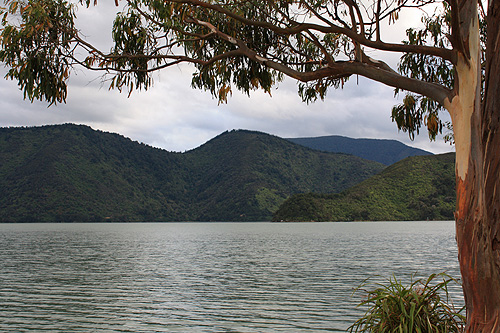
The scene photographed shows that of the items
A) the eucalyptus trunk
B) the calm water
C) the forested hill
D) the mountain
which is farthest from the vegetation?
the forested hill

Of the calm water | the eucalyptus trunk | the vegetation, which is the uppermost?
the eucalyptus trunk

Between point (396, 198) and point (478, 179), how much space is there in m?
136

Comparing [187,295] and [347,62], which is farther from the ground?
[347,62]

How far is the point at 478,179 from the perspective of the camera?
6613mm

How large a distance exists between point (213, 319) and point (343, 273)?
48.6 feet

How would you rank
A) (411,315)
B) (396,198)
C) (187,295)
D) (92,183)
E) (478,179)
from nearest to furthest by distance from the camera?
(478,179) < (411,315) < (187,295) < (396,198) < (92,183)

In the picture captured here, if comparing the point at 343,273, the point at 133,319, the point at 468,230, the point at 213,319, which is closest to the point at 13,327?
the point at 133,319

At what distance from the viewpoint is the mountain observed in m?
134

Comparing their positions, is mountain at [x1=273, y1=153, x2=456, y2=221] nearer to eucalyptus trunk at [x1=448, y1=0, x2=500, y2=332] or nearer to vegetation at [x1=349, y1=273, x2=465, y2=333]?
vegetation at [x1=349, y1=273, x2=465, y2=333]

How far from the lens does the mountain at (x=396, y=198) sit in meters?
134

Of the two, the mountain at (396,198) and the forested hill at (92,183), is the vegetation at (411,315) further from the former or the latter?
the forested hill at (92,183)

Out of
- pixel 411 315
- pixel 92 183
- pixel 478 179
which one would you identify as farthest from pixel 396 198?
pixel 478 179

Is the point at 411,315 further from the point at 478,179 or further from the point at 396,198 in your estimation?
the point at 396,198

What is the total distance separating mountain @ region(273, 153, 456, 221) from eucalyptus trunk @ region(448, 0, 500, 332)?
5092 inches
